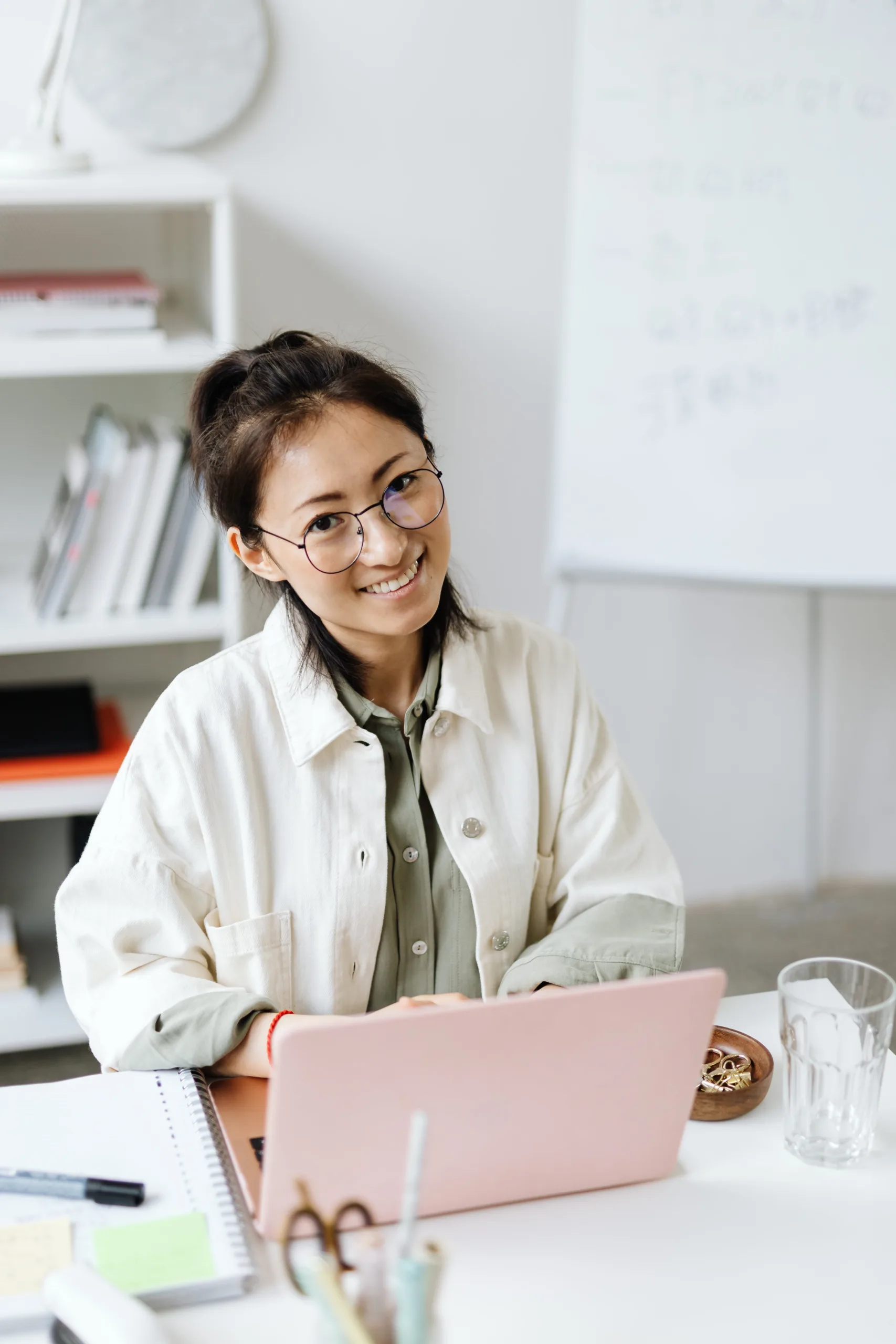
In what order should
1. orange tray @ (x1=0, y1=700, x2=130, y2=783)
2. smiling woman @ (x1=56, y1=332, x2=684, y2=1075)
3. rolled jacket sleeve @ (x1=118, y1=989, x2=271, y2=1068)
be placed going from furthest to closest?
orange tray @ (x1=0, y1=700, x2=130, y2=783)
smiling woman @ (x1=56, y1=332, x2=684, y2=1075)
rolled jacket sleeve @ (x1=118, y1=989, x2=271, y2=1068)

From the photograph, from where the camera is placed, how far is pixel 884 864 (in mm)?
3127

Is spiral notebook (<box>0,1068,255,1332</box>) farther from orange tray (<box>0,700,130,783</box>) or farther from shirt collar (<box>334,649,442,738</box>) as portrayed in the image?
orange tray (<box>0,700,130,783</box>)

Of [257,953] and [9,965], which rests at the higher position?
[257,953]

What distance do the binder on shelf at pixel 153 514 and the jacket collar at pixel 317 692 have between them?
2.61 ft

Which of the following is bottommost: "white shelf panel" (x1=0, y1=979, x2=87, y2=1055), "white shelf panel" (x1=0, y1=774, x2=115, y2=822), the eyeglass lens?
"white shelf panel" (x1=0, y1=979, x2=87, y2=1055)

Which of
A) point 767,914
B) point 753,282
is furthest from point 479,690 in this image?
point 767,914

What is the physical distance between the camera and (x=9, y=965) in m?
2.38

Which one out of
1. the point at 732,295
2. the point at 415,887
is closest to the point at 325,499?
the point at 415,887

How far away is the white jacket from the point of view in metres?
1.30

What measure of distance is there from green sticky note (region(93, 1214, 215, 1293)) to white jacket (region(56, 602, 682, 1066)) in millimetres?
242

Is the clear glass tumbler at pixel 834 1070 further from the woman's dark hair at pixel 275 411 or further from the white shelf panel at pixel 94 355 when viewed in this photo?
the white shelf panel at pixel 94 355

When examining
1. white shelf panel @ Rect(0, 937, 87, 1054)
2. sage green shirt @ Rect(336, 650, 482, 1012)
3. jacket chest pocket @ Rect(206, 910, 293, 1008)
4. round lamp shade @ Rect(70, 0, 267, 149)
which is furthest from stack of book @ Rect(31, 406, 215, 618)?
jacket chest pocket @ Rect(206, 910, 293, 1008)

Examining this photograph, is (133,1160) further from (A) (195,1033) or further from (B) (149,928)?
(B) (149,928)

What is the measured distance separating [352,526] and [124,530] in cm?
97
